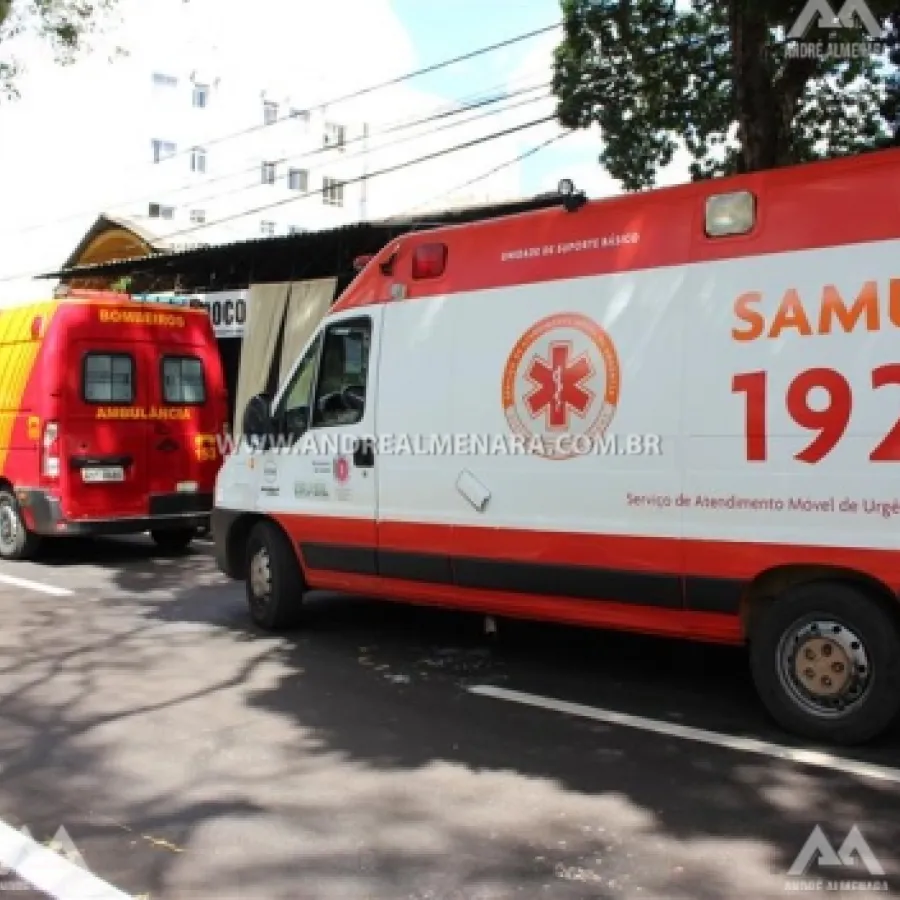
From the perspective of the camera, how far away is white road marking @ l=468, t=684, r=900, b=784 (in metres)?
4.32

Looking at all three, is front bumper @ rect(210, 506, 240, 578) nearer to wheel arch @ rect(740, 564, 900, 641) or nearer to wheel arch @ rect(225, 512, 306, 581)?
wheel arch @ rect(225, 512, 306, 581)

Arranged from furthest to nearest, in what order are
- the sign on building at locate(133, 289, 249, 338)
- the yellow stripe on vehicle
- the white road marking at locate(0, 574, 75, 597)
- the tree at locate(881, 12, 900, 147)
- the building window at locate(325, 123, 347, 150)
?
1. the building window at locate(325, 123, 347, 150)
2. the sign on building at locate(133, 289, 249, 338)
3. the tree at locate(881, 12, 900, 147)
4. the yellow stripe on vehicle
5. the white road marking at locate(0, 574, 75, 597)

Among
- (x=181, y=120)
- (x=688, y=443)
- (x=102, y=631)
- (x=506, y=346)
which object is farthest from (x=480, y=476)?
(x=181, y=120)

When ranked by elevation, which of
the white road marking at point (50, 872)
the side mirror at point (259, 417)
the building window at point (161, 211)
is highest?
the building window at point (161, 211)

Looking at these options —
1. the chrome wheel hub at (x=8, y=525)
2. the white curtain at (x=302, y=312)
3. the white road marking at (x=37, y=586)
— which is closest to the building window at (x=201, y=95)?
the white curtain at (x=302, y=312)

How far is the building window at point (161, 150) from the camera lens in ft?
155

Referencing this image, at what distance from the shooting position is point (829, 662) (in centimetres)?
461

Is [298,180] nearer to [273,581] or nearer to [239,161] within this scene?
[239,161]

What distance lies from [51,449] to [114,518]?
88 centimetres

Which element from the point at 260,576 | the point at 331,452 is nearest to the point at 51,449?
the point at 260,576

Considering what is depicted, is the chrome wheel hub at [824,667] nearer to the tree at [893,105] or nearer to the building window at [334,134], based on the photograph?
the tree at [893,105]

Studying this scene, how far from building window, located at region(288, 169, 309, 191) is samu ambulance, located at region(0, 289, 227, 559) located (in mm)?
44559

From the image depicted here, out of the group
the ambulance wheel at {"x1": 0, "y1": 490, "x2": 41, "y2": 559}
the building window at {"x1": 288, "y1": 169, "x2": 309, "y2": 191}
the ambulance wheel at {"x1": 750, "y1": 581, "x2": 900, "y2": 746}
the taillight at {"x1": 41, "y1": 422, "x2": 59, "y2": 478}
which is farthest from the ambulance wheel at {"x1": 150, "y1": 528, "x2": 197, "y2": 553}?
the building window at {"x1": 288, "y1": 169, "x2": 309, "y2": 191}

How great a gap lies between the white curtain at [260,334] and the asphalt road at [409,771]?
777 cm
